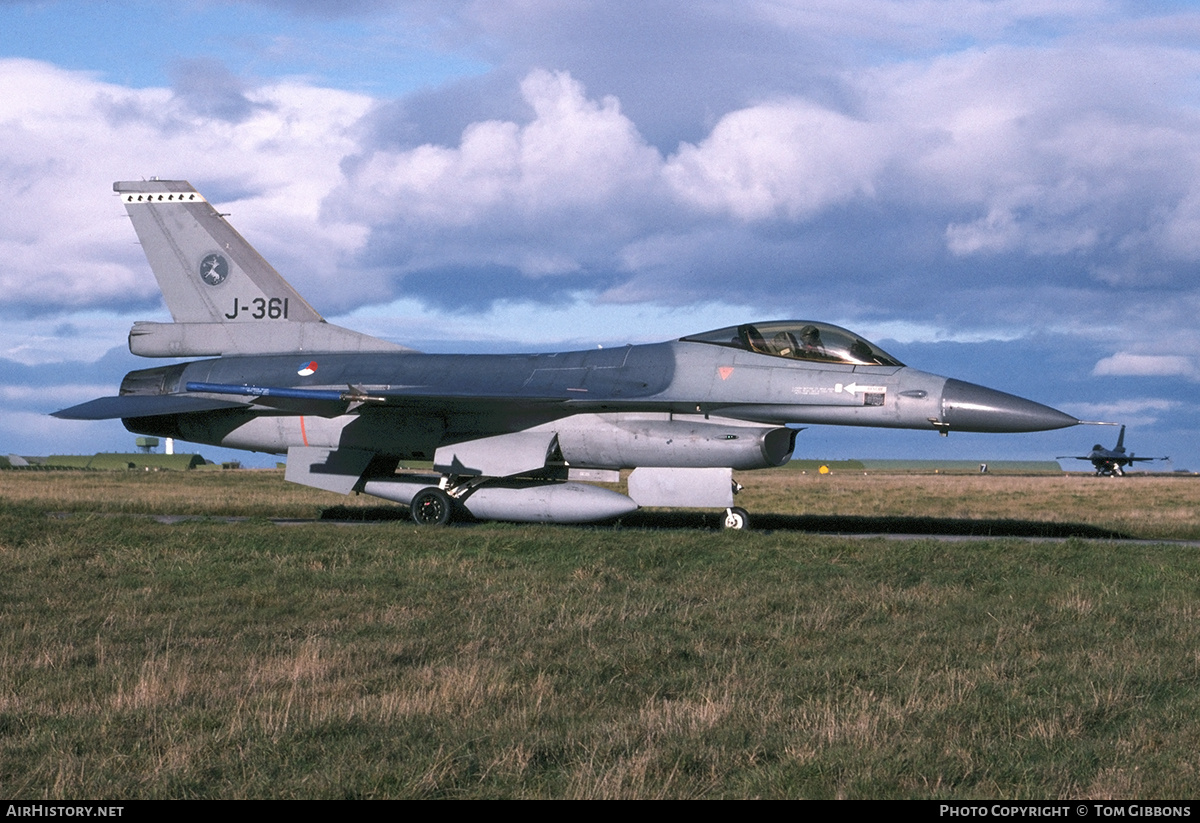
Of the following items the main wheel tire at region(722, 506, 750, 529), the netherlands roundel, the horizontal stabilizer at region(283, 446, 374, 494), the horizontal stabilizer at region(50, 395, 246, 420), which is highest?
the netherlands roundel

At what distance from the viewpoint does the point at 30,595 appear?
1081 centimetres

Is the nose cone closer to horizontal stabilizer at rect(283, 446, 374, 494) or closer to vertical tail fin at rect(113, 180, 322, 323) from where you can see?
horizontal stabilizer at rect(283, 446, 374, 494)

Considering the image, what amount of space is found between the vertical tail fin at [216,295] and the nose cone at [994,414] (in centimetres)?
1030

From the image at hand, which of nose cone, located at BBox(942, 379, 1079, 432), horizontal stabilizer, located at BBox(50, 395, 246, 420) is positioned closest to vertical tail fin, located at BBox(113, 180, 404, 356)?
horizontal stabilizer, located at BBox(50, 395, 246, 420)

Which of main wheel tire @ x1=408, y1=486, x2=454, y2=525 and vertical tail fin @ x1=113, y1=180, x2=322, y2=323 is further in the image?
vertical tail fin @ x1=113, y1=180, x2=322, y2=323

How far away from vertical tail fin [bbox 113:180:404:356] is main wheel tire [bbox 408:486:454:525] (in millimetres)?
3459

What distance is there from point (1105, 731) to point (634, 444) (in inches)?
462

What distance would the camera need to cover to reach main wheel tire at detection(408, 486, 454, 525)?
18.3 m

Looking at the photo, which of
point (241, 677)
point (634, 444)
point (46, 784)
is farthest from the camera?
point (634, 444)

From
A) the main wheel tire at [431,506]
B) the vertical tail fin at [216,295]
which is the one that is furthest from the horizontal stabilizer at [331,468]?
the vertical tail fin at [216,295]

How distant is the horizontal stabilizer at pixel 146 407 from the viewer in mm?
18984
